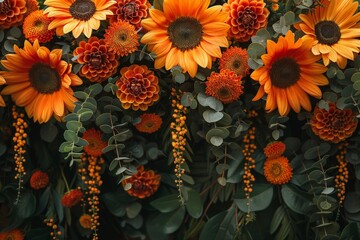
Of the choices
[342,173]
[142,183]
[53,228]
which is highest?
Result: [342,173]

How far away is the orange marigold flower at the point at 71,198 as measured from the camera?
49.8 inches

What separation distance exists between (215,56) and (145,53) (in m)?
0.13

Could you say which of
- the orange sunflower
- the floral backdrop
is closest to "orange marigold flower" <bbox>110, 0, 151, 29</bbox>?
the floral backdrop

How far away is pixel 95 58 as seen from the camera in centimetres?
120

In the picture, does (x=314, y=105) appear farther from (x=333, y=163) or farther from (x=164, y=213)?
(x=164, y=213)

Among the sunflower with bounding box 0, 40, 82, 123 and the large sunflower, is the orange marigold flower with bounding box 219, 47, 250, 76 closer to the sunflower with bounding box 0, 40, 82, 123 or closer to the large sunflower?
the large sunflower

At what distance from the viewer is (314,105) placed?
48.9 inches

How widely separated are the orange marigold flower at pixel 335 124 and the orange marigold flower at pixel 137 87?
31 cm

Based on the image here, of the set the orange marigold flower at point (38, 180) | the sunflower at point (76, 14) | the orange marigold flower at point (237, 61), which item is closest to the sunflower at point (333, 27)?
the orange marigold flower at point (237, 61)

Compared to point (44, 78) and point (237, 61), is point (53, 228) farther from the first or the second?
point (237, 61)

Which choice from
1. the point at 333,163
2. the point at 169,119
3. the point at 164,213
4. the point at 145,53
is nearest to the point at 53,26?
the point at 145,53

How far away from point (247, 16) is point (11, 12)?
465 millimetres

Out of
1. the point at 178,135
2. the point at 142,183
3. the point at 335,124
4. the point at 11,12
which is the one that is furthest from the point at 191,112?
the point at 11,12

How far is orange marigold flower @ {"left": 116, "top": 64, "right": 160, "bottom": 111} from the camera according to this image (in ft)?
3.94
